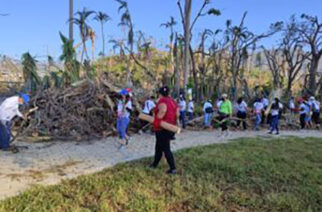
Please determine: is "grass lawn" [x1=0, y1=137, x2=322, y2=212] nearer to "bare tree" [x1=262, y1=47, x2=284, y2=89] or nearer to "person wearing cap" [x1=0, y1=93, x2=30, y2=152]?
"person wearing cap" [x1=0, y1=93, x2=30, y2=152]

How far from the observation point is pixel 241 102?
1226 cm

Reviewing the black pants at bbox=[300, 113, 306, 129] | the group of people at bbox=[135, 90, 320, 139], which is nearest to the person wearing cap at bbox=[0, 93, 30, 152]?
the group of people at bbox=[135, 90, 320, 139]

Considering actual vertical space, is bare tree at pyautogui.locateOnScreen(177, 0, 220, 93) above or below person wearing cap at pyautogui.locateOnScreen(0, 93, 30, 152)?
above

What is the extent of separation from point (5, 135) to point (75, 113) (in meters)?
3.06

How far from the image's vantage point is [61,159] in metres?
6.64

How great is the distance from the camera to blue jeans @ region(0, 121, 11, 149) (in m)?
7.18

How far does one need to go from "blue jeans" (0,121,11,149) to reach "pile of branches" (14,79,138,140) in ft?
5.54

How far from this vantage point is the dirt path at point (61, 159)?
5.14m

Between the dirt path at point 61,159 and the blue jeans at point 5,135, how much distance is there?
33cm

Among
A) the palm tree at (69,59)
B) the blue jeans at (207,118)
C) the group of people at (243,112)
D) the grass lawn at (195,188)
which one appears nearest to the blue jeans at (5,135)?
the grass lawn at (195,188)

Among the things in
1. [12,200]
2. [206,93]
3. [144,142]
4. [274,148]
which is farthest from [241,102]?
[12,200]

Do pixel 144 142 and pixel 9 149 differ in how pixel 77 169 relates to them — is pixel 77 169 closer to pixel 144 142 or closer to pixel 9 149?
pixel 9 149

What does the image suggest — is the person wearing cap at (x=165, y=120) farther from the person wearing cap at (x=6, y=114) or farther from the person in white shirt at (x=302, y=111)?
the person in white shirt at (x=302, y=111)

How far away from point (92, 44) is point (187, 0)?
18.9 feet
